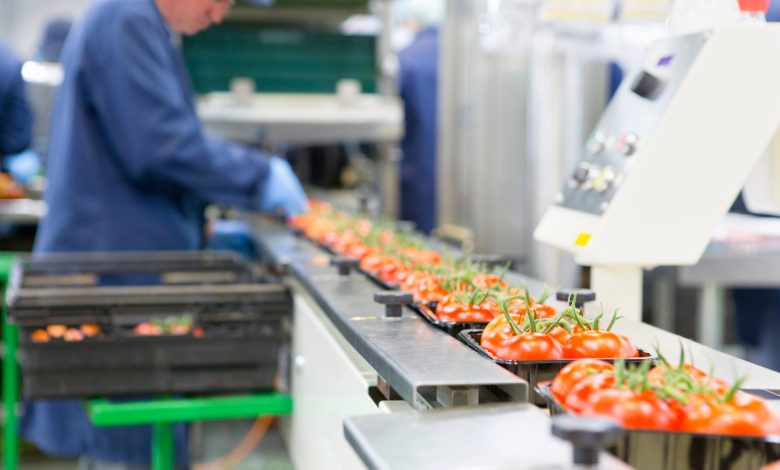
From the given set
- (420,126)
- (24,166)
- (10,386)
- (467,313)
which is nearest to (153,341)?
(467,313)

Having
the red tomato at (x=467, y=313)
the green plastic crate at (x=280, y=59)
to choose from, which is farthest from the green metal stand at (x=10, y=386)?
the red tomato at (x=467, y=313)

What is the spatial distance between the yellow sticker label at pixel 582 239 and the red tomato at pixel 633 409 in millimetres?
863

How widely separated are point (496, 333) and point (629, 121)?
75 centimetres

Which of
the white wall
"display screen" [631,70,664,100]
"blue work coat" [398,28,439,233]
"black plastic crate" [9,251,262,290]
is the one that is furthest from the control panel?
the white wall

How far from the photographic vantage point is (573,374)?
1.14m

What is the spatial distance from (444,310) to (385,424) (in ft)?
1.88

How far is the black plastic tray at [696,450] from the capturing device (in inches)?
38.7

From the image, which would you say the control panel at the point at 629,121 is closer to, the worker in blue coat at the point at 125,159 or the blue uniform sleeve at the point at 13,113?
the worker in blue coat at the point at 125,159

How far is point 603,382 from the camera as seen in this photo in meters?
1.09

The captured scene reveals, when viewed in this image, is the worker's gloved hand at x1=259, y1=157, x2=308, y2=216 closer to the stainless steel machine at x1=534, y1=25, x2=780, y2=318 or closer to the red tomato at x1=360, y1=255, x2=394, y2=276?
the red tomato at x1=360, y1=255, x2=394, y2=276

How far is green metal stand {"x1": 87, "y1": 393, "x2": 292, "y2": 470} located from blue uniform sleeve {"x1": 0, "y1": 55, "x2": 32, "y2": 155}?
2796mm

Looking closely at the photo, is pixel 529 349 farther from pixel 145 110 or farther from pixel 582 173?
pixel 145 110


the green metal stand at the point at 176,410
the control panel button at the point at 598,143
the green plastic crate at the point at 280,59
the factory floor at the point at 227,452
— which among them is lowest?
the factory floor at the point at 227,452

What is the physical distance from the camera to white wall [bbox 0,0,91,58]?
31.0 feet
